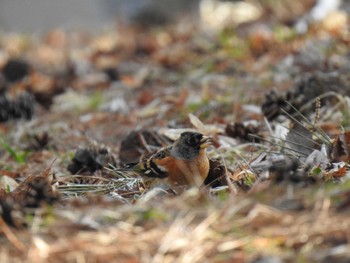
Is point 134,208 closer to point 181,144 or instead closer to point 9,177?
point 181,144

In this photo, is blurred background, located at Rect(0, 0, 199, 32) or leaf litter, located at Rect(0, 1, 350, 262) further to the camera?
blurred background, located at Rect(0, 0, 199, 32)

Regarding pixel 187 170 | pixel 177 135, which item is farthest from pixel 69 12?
pixel 187 170

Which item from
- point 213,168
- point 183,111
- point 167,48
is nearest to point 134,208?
point 213,168

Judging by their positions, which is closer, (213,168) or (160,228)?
(160,228)

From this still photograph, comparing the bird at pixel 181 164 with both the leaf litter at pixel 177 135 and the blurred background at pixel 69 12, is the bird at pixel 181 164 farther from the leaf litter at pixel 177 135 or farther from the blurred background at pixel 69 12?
the blurred background at pixel 69 12

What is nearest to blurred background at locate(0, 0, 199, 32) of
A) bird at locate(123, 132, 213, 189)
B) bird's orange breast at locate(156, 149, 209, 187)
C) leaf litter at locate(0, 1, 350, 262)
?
leaf litter at locate(0, 1, 350, 262)

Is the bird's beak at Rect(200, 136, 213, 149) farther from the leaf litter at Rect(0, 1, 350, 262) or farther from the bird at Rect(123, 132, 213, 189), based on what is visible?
the leaf litter at Rect(0, 1, 350, 262)
